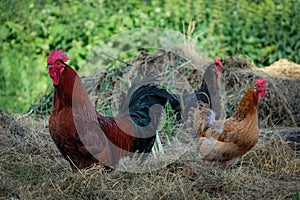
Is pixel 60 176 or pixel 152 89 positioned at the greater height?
pixel 152 89

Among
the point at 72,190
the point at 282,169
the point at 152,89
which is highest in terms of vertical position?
the point at 152,89

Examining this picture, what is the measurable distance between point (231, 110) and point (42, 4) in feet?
16.8

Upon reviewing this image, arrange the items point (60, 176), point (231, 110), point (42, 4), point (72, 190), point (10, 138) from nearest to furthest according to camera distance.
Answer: point (72, 190), point (60, 176), point (10, 138), point (231, 110), point (42, 4)

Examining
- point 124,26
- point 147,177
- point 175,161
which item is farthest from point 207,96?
point 124,26

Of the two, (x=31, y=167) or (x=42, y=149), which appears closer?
(x=31, y=167)

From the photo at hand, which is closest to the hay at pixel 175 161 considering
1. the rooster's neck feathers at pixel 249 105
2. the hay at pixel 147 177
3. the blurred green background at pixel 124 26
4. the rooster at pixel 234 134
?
the hay at pixel 147 177

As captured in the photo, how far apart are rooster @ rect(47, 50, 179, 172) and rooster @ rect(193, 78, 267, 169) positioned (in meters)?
0.59

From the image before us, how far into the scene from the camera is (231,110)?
638cm

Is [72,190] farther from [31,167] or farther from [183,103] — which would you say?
[183,103]

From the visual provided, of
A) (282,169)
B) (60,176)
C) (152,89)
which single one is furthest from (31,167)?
(282,169)

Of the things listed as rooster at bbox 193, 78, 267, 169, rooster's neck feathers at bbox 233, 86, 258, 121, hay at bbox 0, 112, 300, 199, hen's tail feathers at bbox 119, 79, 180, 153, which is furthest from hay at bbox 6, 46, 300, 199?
rooster's neck feathers at bbox 233, 86, 258, 121

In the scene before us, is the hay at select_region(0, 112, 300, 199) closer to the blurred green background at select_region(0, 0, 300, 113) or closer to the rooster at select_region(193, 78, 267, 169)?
the rooster at select_region(193, 78, 267, 169)

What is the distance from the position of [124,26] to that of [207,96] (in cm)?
415

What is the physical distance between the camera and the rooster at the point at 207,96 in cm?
570
